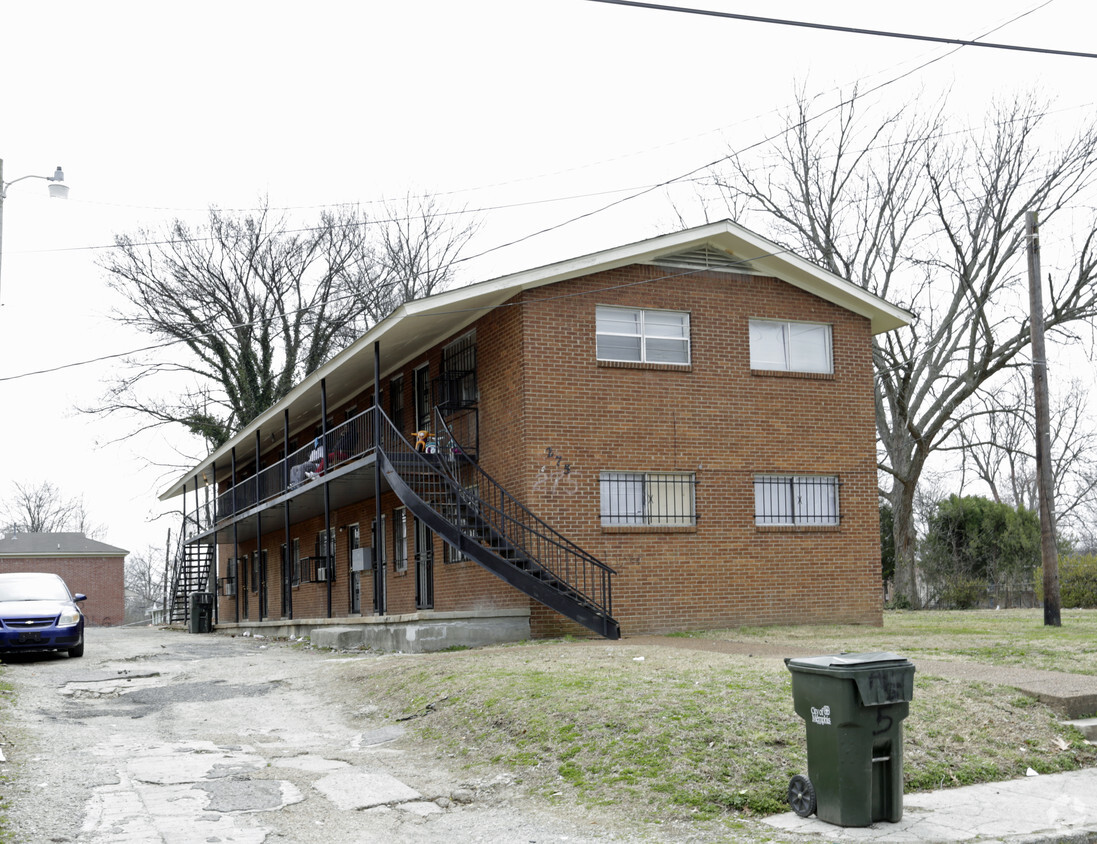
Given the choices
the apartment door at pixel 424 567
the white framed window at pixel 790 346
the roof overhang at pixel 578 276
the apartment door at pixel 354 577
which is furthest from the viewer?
the apartment door at pixel 354 577

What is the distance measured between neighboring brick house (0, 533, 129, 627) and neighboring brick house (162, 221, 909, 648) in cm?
4012

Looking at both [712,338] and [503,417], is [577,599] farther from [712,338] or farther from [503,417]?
[712,338]

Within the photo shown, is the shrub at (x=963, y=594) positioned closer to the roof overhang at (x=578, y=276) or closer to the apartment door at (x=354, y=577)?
the roof overhang at (x=578, y=276)

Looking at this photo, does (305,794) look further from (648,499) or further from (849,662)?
(648,499)

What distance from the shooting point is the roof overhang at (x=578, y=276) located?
1839cm

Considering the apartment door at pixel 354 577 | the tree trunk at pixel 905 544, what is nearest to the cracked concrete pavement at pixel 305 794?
the apartment door at pixel 354 577

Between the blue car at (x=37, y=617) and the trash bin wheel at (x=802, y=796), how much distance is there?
13.9 meters

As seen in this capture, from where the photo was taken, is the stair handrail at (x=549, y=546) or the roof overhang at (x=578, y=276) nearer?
the stair handrail at (x=549, y=546)

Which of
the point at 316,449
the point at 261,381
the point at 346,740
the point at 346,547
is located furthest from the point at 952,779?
the point at 261,381

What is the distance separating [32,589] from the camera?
60.5 feet

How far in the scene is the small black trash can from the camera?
107 ft

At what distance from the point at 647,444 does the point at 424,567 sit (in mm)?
6263

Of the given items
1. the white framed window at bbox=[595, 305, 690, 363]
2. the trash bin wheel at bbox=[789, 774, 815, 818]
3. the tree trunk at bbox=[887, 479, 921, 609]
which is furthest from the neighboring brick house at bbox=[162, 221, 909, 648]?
the tree trunk at bbox=[887, 479, 921, 609]

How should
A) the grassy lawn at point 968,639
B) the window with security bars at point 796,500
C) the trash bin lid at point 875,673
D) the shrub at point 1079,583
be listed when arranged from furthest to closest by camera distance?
the shrub at point 1079,583, the window with security bars at point 796,500, the grassy lawn at point 968,639, the trash bin lid at point 875,673
